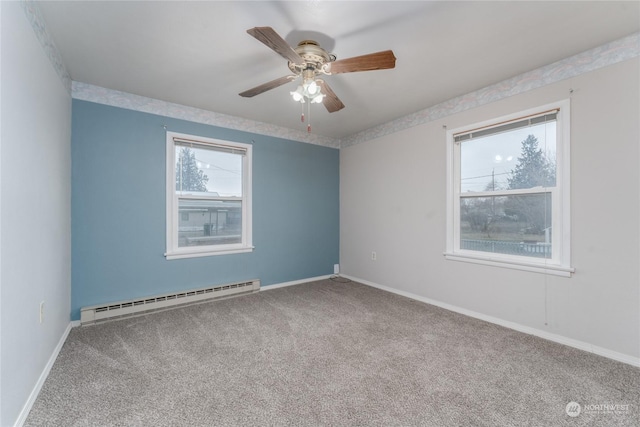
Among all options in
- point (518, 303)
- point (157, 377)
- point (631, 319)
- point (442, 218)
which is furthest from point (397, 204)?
point (157, 377)

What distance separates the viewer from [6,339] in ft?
4.54

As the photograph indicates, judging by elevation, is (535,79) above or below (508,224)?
above

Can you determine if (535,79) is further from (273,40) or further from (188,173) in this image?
(188,173)

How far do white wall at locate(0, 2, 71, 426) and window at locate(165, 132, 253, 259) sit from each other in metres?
1.10

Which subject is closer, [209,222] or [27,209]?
[27,209]

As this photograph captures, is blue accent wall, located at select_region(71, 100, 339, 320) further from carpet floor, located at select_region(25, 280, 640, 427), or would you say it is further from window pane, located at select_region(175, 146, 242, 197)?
carpet floor, located at select_region(25, 280, 640, 427)

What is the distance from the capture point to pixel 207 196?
3.66 metres

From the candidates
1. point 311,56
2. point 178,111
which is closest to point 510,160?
point 311,56

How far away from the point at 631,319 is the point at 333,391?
2331mm

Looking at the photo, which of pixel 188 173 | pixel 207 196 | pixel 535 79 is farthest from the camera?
pixel 207 196

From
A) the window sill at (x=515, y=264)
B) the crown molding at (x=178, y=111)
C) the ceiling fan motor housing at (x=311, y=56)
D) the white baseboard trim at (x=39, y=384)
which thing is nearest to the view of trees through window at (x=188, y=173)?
the crown molding at (x=178, y=111)

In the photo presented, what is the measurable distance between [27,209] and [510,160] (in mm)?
4005

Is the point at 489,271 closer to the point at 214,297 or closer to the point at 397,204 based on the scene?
the point at 397,204

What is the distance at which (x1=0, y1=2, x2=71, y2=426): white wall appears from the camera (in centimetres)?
140
